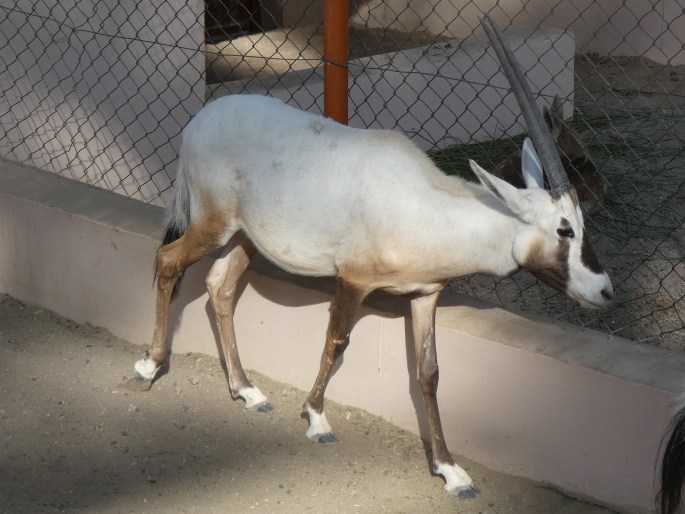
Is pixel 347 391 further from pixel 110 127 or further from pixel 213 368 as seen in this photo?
pixel 110 127

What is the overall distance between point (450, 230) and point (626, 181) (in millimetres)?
3308

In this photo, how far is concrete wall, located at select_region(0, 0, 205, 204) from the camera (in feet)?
19.0

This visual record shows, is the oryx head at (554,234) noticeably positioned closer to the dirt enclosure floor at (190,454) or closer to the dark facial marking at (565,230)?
the dark facial marking at (565,230)

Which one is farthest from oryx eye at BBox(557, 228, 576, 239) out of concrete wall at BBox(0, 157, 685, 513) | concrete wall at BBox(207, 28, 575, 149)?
concrete wall at BBox(207, 28, 575, 149)

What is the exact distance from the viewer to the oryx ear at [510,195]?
3.38 meters

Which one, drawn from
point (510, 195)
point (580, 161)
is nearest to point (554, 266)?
point (510, 195)

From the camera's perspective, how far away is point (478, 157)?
7270mm

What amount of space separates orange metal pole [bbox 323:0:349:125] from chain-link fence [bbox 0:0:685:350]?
1.83ft

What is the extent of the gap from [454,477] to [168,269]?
4.46 feet

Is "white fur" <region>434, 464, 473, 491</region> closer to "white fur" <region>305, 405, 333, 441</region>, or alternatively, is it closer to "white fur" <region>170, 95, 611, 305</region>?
"white fur" <region>305, 405, 333, 441</region>

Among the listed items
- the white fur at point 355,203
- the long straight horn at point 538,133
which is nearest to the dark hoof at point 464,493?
the white fur at point 355,203

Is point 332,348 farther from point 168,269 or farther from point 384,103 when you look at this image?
point 384,103

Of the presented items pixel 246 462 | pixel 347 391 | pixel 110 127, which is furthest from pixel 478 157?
pixel 246 462

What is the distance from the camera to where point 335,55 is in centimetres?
440
